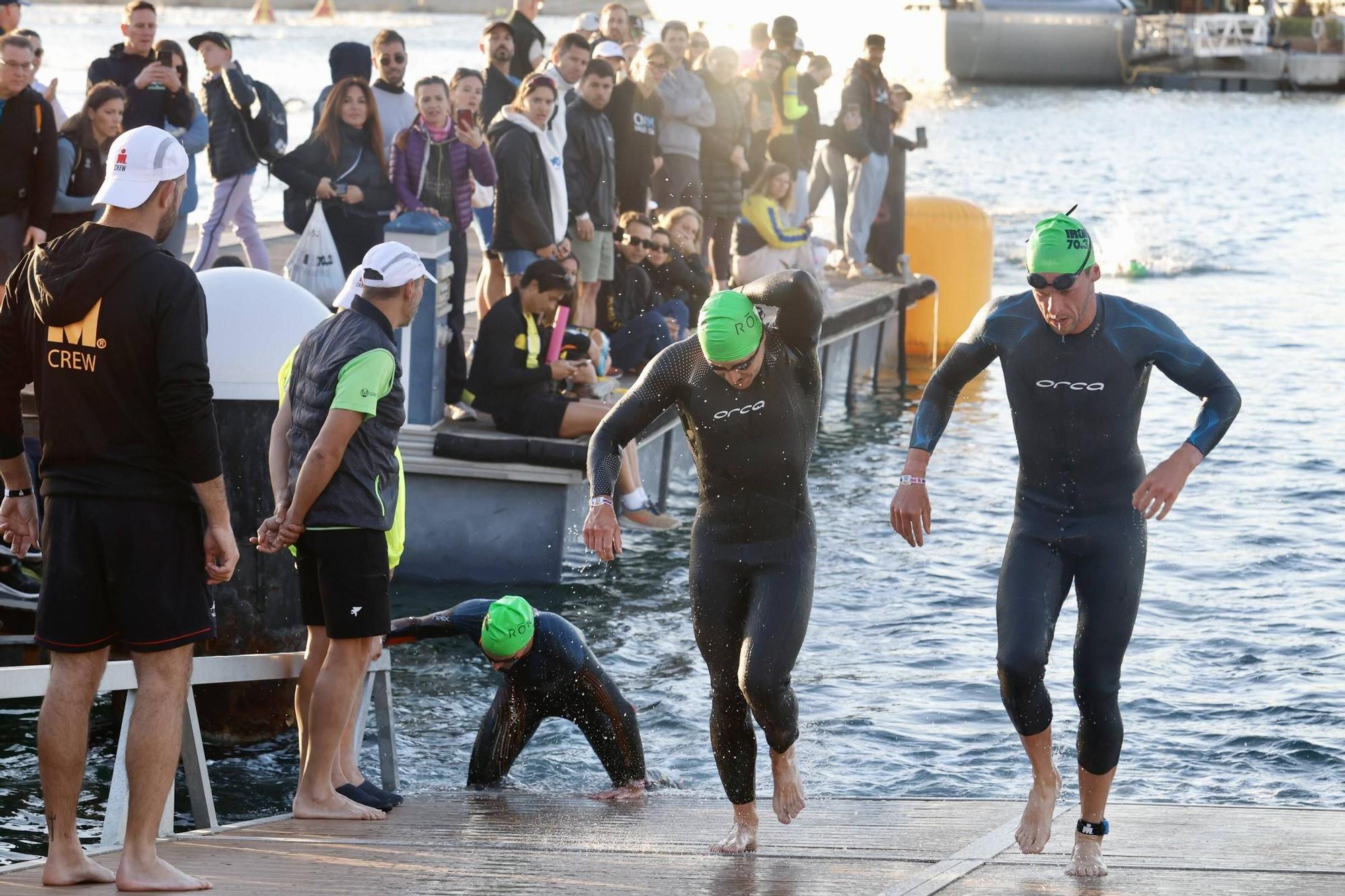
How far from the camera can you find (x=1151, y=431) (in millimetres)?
17953

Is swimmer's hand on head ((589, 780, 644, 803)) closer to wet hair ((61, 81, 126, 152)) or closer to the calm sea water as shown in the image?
the calm sea water

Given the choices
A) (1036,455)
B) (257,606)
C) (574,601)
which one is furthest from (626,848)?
(574,601)

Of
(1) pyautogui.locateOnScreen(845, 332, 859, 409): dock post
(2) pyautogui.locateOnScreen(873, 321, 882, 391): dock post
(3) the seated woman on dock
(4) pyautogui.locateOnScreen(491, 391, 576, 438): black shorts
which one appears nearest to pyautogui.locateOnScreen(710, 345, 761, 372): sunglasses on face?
(3) the seated woman on dock

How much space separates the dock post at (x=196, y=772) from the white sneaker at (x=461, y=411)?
5.37m

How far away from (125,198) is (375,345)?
4.91 feet

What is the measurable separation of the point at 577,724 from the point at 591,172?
18.3 ft

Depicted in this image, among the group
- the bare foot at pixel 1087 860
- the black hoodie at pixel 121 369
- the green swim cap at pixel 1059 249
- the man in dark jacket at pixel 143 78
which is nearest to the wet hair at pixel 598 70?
the man in dark jacket at pixel 143 78

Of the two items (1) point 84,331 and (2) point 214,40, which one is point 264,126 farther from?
(1) point 84,331

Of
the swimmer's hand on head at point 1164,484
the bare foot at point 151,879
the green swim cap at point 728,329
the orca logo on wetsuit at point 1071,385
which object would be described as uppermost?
the green swim cap at point 728,329

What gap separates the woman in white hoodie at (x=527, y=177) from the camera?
37.4 ft

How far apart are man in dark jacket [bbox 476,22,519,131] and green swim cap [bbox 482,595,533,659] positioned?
6.00 m

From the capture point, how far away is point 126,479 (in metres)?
5.08

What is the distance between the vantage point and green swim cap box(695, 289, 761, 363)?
19.3 ft

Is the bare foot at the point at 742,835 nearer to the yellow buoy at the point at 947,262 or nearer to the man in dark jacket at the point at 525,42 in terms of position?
the man in dark jacket at the point at 525,42
